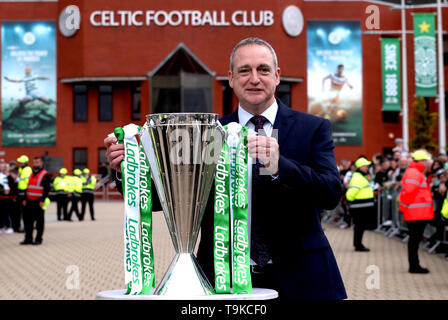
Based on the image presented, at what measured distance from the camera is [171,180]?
2062 mm

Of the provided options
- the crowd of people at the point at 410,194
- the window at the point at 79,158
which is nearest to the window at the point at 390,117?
the window at the point at 79,158

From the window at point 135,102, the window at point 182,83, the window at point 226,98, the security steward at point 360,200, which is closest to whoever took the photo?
the security steward at point 360,200

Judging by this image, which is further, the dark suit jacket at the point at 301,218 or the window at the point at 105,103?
the window at the point at 105,103

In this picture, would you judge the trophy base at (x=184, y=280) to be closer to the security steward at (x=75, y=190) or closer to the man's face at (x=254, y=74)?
the man's face at (x=254, y=74)

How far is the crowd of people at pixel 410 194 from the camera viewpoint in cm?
1191

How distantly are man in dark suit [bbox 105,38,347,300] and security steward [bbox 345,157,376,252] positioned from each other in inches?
498

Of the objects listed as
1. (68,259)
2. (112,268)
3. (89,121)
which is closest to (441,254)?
(112,268)

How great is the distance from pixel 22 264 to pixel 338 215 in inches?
536

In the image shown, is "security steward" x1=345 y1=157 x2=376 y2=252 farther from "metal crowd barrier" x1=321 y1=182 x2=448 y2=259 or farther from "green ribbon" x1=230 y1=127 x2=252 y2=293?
"green ribbon" x1=230 y1=127 x2=252 y2=293

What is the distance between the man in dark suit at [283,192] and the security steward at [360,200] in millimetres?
12661
